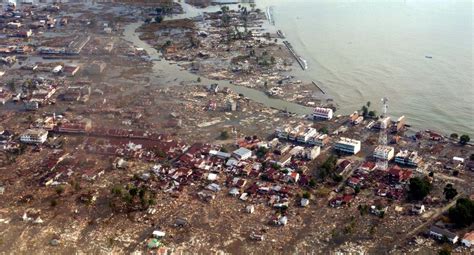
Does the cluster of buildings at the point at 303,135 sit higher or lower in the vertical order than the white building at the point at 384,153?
lower

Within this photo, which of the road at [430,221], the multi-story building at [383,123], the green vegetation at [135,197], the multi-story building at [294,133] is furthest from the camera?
the multi-story building at [383,123]

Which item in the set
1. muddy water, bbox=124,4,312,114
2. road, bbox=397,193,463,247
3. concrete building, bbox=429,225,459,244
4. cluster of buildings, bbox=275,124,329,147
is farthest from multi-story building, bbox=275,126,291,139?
concrete building, bbox=429,225,459,244

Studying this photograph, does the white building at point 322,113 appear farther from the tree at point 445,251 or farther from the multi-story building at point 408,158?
the tree at point 445,251

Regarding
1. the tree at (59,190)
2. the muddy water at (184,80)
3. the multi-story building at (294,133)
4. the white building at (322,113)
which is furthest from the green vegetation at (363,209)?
the tree at (59,190)

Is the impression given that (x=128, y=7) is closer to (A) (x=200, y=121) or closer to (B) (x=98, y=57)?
(B) (x=98, y=57)

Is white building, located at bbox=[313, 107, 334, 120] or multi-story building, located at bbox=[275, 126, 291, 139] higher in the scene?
white building, located at bbox=[313, 107, 334, 120]

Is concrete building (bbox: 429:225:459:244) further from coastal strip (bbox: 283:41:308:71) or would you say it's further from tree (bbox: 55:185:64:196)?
coastal strip (bbox: 283:41:308:71)
